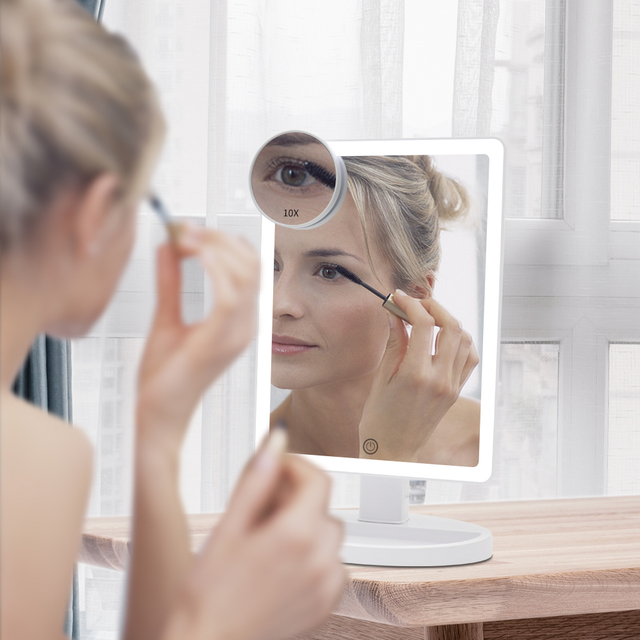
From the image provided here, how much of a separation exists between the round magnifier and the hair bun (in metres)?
0.20

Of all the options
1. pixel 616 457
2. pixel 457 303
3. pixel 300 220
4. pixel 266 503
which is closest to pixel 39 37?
pixel 266 503

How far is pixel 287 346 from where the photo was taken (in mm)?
866

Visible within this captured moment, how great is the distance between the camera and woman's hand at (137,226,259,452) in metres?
0.26

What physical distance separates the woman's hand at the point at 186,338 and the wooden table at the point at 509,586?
44 cm

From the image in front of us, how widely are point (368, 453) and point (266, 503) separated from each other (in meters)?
0.58

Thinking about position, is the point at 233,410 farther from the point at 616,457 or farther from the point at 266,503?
the point at 266,503

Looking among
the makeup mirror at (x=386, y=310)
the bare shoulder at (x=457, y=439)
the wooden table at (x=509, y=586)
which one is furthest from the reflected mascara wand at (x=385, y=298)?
the wooden table at (x=509, y=586)

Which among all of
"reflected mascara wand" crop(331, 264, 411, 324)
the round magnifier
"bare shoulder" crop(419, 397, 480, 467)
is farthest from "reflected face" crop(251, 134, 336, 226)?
"bare shoulder" crop(419, 397, 480, 467)

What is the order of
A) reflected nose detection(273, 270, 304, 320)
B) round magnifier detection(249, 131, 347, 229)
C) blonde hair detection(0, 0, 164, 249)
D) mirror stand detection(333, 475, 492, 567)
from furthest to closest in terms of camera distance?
1. reflected nose detection(273, 270, 304, 320)
2. mirror stand detection(333, 475, 492, 567)
3. round magnifier detection(249, 131, 347, 229)
4. blonde hair detection(0, 0, 164, 249)

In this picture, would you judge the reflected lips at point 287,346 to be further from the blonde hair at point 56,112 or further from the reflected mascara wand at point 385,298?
the blonde hair at point 56,112

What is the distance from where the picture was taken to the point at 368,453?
830 millimetres

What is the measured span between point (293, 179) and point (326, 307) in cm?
22

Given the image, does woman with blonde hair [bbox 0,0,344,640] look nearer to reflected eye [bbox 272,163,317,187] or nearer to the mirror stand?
reflected eye [bbox 272,163,317,187]

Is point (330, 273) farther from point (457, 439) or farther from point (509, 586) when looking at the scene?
point (509, 586)
